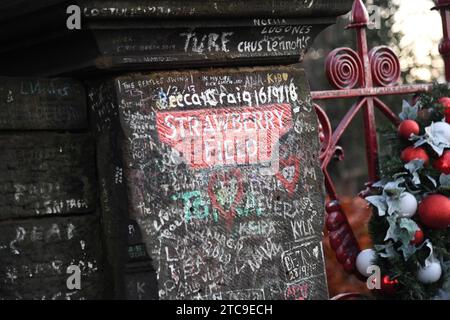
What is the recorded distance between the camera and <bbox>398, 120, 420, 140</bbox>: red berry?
4.88 metres

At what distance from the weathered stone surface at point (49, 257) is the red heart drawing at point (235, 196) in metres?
0.45

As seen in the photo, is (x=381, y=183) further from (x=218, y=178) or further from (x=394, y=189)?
(x=218, y=178)

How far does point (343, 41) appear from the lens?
11156mm

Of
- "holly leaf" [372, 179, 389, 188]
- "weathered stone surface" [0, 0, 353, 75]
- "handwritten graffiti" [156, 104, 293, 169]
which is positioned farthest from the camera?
"holly leaf" [372, 179, 389, 188]

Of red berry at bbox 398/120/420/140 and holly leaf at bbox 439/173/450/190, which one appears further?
red berry at bbox 398/120/420/140

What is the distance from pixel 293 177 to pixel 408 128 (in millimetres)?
1163

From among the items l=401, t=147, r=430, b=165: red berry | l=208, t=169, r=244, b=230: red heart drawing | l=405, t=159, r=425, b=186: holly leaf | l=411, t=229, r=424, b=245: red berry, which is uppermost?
l=401, t=147, r=430, b=165: red berry

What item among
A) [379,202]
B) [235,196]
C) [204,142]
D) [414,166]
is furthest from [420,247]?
[204,142]

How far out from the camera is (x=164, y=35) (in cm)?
362

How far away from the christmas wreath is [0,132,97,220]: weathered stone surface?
1.62 metres

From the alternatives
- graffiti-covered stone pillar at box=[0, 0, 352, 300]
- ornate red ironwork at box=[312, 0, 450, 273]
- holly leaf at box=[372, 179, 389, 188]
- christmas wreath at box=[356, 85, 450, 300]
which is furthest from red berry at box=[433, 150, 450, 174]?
graffiti-covered stone pillar at box=[0, 0, 352, 300]

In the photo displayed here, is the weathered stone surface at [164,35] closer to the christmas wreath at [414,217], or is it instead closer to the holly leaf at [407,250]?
the christmas wreath at [414,217]

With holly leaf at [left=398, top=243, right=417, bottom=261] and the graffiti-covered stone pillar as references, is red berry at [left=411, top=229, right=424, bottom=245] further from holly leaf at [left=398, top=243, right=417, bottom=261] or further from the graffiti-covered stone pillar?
the graffiti-covered stone pillar

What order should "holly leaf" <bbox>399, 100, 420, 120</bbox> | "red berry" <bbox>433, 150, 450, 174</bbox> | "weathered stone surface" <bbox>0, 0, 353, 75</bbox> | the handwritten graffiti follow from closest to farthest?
"weathered stone surface" <bbox>0, 0, 353, 75</bbox>
the handwritten graffiti
"red berry" <bbox>433, 150, 450, 174</bbox>
"holly leaf" <bbox>399, 100, 420, 120</bbox>
